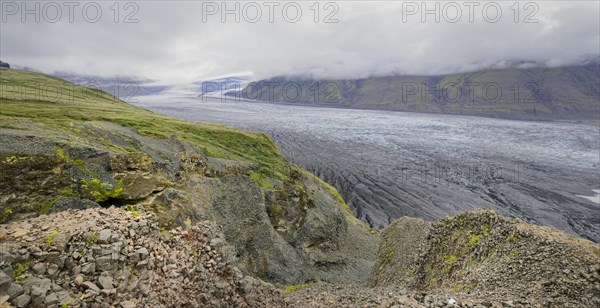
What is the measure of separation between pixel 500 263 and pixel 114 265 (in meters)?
24.2

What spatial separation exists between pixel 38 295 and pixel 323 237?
36.4 metres

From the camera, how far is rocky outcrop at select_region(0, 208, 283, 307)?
1320 cm

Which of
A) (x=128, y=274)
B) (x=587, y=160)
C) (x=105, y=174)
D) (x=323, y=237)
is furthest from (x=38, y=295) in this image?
(x=587, y=160)

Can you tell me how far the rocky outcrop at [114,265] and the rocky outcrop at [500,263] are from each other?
1449 cm

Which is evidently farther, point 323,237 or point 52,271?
point 323,237

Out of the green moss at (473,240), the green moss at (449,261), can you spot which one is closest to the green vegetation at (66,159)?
the green moss at (449,261)

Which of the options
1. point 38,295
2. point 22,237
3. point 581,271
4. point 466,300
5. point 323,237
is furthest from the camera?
point 323,237

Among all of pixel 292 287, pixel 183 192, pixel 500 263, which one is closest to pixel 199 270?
pixel 183 192

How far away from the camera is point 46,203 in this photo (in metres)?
22.1

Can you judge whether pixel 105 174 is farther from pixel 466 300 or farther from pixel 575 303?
pixel 575 303

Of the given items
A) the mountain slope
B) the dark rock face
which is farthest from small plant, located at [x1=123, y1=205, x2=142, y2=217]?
the dark rock face

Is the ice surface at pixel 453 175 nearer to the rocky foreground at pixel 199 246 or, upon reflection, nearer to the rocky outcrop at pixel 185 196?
the rocky outcrop at pixel 185 196

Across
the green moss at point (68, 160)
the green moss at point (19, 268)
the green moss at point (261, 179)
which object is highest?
the green moss at point (68, 160)

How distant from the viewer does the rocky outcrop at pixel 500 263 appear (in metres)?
20.2
